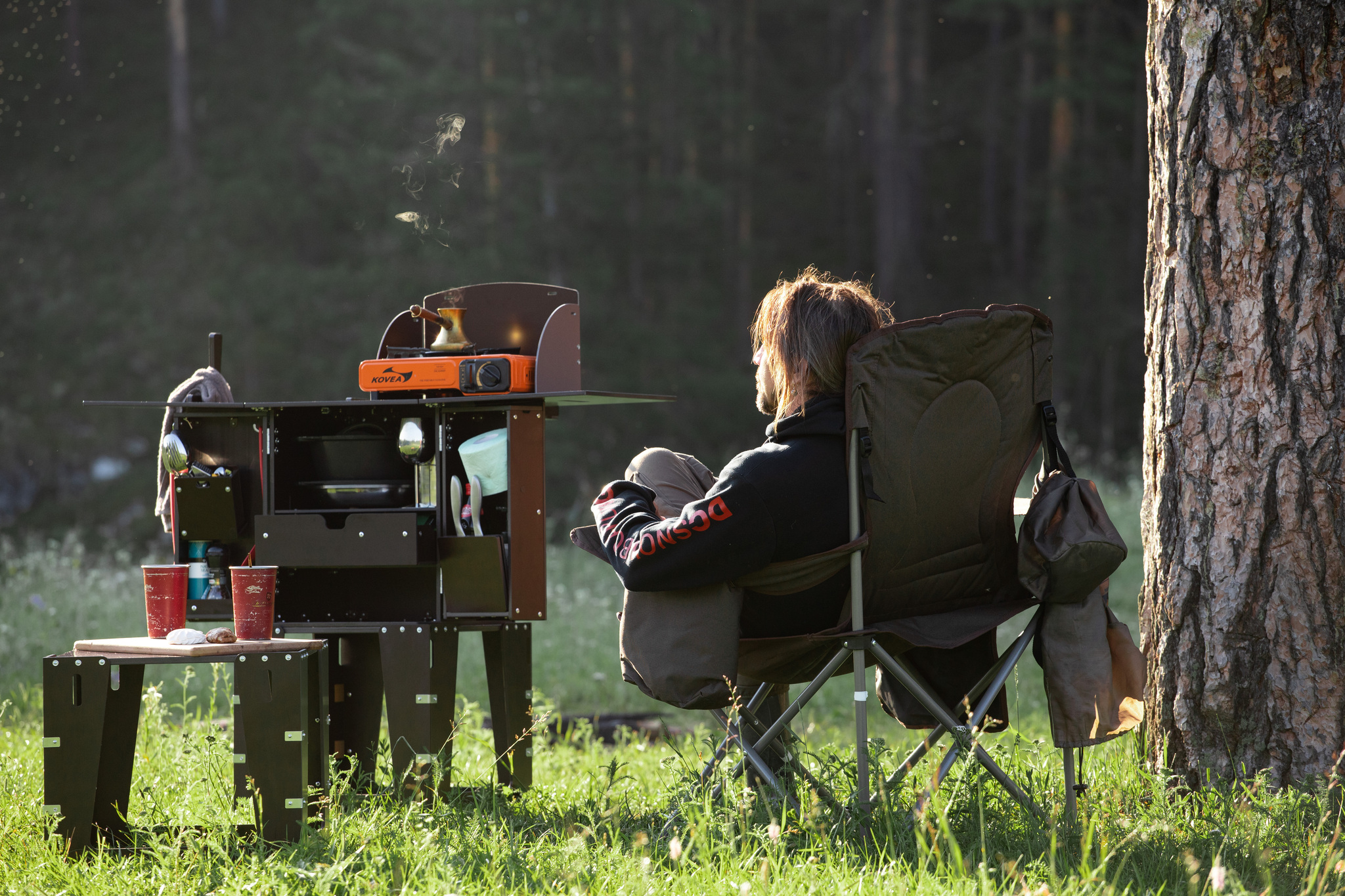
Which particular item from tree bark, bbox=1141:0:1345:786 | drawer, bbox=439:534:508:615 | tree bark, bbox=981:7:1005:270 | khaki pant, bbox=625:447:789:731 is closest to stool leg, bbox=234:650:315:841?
drawer, bbox=439:534:508:615

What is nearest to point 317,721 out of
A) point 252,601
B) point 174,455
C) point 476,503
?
point 252,601

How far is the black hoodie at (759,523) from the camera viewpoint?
2.32m

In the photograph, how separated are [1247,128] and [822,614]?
54.7 inches

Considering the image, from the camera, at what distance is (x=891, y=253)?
1298cm

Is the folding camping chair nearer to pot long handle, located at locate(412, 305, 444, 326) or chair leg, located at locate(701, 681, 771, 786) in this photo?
chair leg, located at locate(701, 681, 771, 786)

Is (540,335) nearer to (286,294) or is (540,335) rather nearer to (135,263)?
(286,294)

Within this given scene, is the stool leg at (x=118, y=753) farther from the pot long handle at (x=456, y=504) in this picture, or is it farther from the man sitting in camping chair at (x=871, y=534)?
the man sitting in camping chair at (x=871, y=534)

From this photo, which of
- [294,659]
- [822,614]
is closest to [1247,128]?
[822,614]

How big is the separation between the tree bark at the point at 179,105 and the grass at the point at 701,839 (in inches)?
422

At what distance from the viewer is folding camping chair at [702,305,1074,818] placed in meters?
2.38

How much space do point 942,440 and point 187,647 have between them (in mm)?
1621

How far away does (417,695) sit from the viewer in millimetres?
2840

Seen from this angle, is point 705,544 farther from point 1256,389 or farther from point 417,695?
point 1256,389

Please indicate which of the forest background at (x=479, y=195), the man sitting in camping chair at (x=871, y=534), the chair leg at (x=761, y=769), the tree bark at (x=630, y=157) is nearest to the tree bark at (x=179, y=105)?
the forest background at (x=479, y=195)
